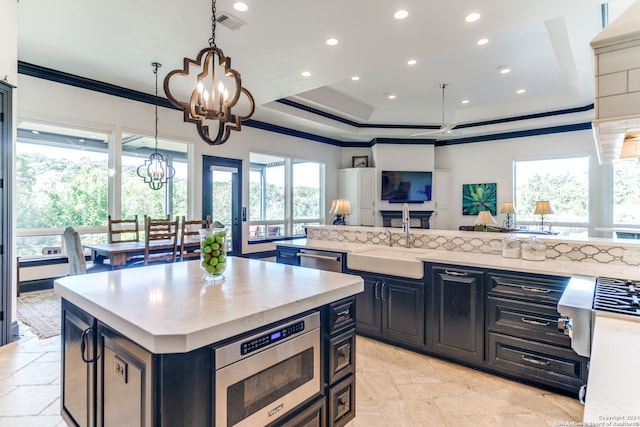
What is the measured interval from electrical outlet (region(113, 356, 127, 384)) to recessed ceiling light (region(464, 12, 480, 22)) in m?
3.64

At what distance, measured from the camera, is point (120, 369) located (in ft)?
4.17

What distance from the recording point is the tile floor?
6.85ft

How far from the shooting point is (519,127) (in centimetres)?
734

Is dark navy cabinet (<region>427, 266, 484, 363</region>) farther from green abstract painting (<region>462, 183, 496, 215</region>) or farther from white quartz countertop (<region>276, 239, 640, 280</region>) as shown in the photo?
green abstract painting (<region>462, 183, 496, 215</region>)

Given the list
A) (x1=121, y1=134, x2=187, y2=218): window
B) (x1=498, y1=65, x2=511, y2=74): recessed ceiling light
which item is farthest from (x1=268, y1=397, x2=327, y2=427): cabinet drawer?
(x1=498, y1=65, x2=511, y2=74): recessed ceiling light

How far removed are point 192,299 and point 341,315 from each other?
730mm

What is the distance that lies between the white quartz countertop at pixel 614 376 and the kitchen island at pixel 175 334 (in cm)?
98

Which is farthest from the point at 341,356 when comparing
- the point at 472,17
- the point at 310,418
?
the point at 472,17

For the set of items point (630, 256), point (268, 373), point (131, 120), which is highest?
point (131, 120)

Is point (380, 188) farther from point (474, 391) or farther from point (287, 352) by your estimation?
point (287, 352)

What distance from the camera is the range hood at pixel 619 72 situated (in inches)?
49.1

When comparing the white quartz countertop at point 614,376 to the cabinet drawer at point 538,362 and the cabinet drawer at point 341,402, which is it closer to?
the cabinet drawer at point 341,402

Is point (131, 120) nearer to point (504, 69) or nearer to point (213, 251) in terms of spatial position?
point (213, 251)

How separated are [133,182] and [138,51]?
7.62 ft
